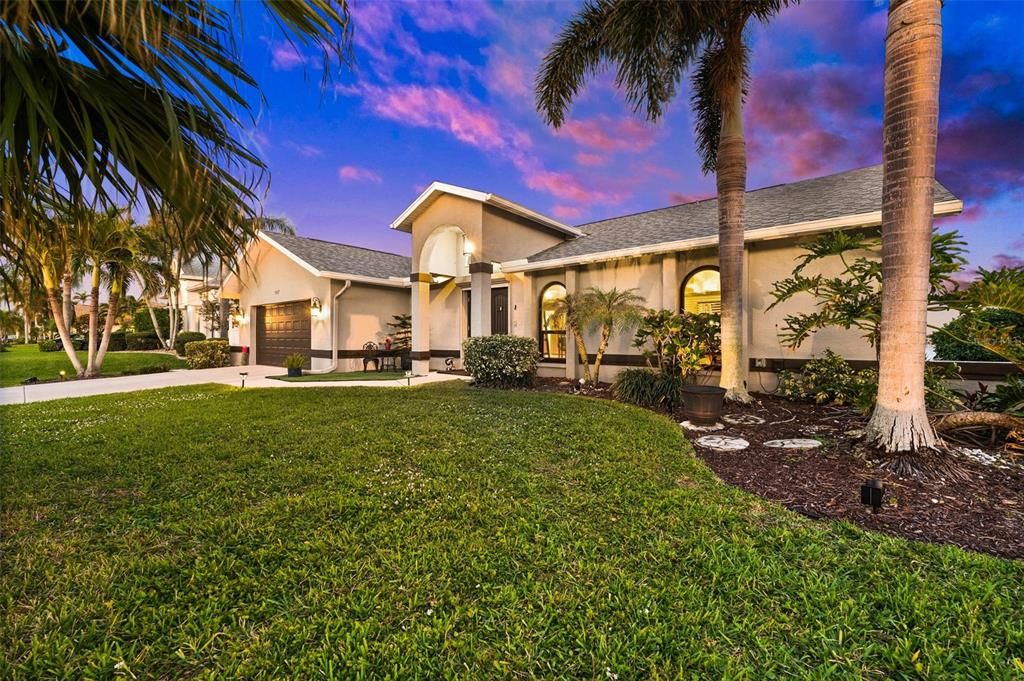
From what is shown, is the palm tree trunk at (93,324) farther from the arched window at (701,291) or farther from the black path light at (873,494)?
the black path light at (873,494)

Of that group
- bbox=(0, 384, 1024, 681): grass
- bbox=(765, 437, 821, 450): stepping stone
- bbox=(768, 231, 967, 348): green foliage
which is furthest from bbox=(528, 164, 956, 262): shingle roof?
bbox=(0, 384, 1024, 681): grass

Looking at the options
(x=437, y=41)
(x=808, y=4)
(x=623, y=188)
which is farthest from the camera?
(x=623, y=188)

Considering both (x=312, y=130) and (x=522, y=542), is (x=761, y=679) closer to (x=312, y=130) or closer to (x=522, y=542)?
(x=522, y=542)

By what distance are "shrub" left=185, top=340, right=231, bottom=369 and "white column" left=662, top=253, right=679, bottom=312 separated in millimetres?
17387

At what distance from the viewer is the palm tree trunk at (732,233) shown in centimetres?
777

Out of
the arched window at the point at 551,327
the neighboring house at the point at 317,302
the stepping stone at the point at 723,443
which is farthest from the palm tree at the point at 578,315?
the neighboring house at the point at 317,302

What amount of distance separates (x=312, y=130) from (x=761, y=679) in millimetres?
9749

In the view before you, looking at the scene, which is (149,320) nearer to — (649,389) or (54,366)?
(54,366)

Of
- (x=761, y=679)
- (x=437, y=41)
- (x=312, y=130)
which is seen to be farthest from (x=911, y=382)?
(x=437, y=41)

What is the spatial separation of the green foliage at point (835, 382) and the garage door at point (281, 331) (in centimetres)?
1442

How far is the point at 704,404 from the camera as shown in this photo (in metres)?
6.69

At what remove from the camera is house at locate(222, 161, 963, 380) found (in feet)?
28.8

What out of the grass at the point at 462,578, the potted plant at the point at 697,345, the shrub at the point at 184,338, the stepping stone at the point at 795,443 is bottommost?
the grass at the point at 462,578

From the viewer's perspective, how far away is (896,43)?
466cm
